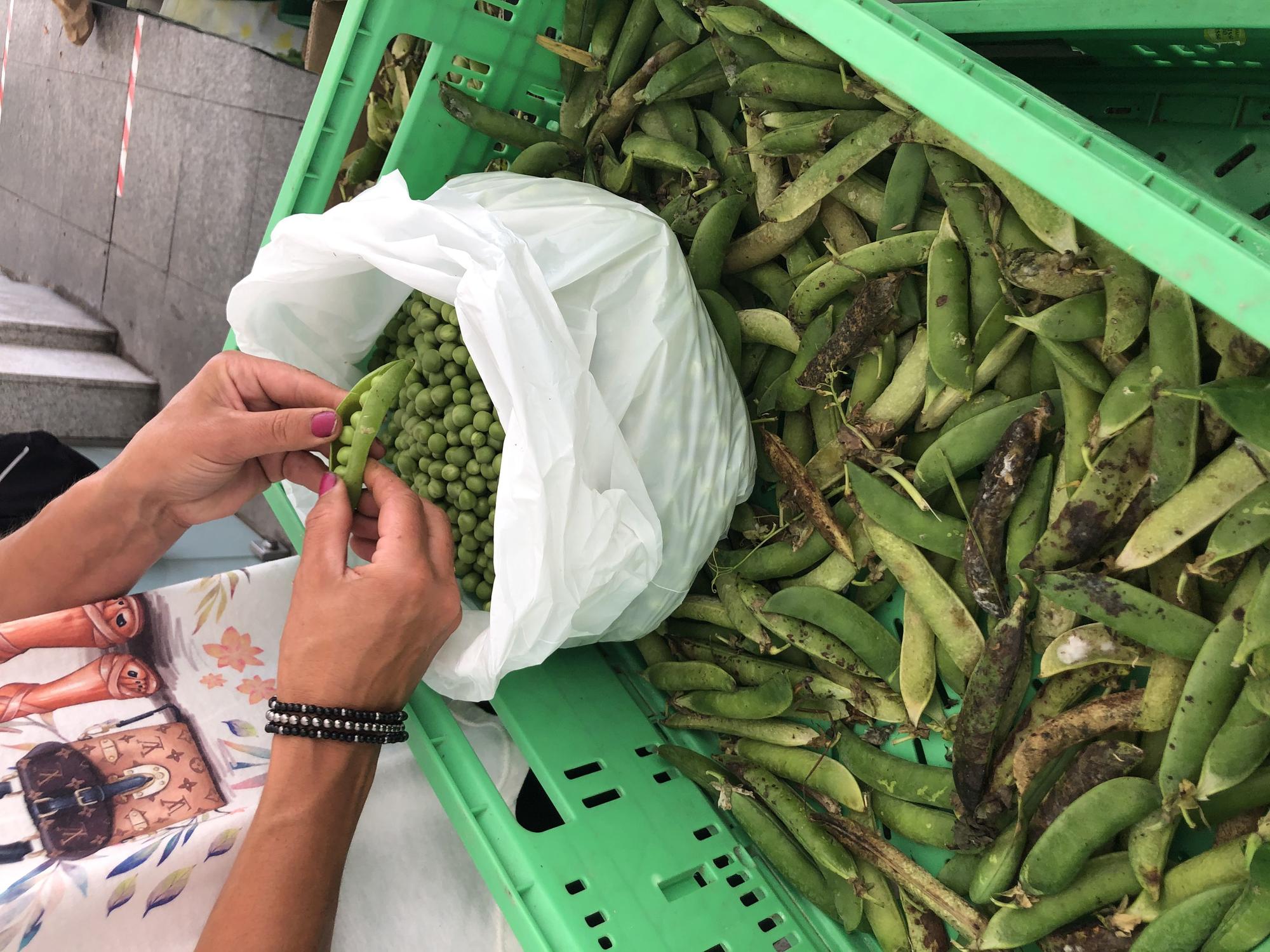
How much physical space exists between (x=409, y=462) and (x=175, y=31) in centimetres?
197

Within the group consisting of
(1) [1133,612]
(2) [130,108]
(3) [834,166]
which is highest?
(3) [834,166]

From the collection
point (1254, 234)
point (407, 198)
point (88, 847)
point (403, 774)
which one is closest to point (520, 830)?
point (403, 774)

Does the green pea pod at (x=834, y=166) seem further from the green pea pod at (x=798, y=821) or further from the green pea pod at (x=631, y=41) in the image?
the green pea pod at (x=798, y=821)

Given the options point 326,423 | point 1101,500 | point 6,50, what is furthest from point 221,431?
point 6,50

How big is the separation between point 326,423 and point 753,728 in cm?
55

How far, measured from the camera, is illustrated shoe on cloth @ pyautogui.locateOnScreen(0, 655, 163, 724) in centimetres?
90

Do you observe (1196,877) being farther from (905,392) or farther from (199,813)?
(199,813)

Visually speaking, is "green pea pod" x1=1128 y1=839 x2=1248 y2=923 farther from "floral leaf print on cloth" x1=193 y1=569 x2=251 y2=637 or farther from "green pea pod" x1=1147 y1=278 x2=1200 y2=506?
"floral leaf print on cloth" x1=193 y1=569 x2=251 y2=637

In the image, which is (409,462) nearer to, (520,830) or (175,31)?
(520,830)

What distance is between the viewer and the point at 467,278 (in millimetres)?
839

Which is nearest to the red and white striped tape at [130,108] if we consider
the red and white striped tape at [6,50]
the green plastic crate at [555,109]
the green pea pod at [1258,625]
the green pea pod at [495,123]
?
the red and white striped tape at [6,50]

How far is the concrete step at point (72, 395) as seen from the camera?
207 centimetres

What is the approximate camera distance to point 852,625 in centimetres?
91

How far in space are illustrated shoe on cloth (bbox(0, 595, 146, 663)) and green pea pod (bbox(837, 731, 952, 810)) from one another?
2.57 feet
